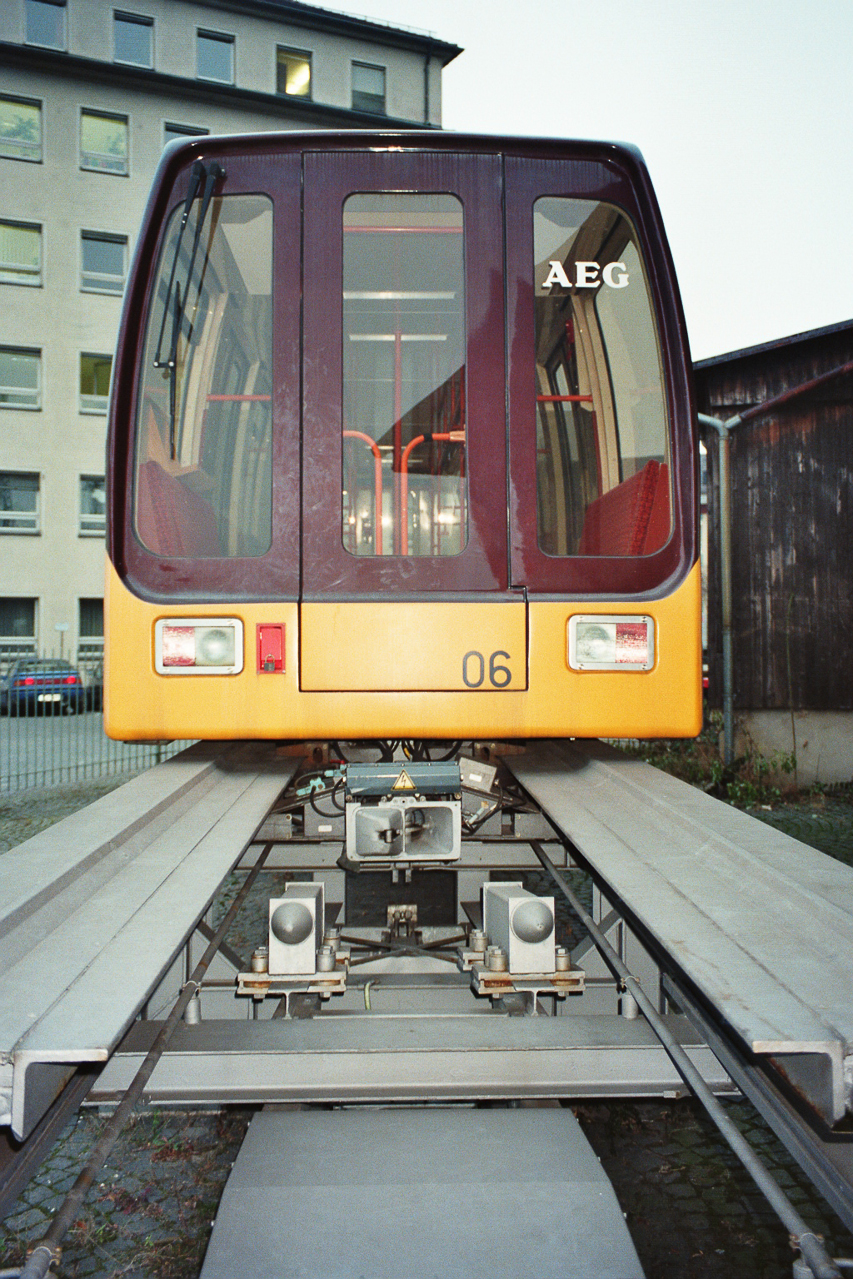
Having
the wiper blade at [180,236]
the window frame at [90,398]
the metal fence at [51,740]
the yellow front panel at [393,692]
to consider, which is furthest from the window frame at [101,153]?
the yellow front panel at [393,692]

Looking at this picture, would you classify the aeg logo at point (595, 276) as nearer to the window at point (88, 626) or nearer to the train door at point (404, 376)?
the train door at point (404, 376)

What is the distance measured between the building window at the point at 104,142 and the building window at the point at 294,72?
5175 millimetres

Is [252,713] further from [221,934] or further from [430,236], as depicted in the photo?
[430,236]

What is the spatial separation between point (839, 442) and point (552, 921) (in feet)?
31.3

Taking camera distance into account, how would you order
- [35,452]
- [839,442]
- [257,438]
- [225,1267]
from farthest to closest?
[35,452]
[839,442]
[257,438]
[225,1267]

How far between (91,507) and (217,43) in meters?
14.5

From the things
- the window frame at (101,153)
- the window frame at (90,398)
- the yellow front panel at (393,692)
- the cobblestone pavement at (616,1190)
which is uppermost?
the window frame at (101,153)

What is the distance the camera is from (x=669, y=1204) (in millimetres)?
2646

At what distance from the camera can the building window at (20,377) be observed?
2481 cm

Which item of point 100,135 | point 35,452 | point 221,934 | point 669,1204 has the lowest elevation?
point 669,1204

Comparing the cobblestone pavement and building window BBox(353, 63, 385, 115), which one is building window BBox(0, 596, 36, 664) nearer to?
building window BBox(353, 63, 385, 115)

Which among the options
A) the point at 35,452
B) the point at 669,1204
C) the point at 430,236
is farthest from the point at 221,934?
the point at 35,452

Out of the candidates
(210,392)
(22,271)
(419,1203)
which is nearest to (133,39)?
(22,271)

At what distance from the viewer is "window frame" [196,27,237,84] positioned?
2723 cm
